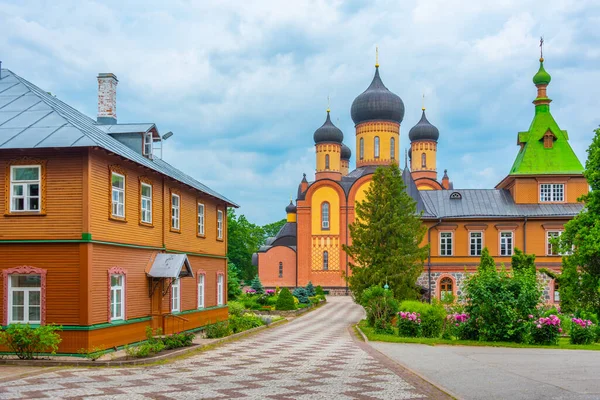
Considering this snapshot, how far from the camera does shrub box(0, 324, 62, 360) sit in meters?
15.4

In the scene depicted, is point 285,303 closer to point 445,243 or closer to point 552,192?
point 445,243

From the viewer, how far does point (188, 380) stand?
1312 cm

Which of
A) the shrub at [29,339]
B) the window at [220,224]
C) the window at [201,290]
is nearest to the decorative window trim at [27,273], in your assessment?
the shrub at [29,339]

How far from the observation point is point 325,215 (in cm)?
5541

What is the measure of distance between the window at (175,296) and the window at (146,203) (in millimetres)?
3049

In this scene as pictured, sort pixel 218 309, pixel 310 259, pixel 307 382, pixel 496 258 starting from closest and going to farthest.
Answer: pixel 307 382, pixel 218 309, pixel 496 258, pixel 310 259

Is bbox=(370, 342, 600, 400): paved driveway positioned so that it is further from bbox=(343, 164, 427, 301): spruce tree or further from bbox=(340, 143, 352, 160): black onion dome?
bbox=(340, 143, 352, 160): black onion dome

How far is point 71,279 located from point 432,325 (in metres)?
12.0

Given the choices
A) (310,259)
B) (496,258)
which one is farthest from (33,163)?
(310,259)

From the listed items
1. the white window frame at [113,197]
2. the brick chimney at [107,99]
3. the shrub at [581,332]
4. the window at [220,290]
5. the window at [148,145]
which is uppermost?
the brick chimney at [107,99]

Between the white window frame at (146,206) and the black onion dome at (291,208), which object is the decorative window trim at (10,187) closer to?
the white window frame at (146,206)

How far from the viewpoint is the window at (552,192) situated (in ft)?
134

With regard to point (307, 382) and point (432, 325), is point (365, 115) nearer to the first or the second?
point (432, 325)

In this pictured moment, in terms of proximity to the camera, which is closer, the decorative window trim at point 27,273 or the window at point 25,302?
the decorative window trim at point 27,273
